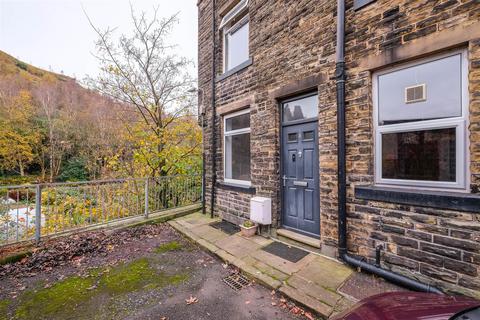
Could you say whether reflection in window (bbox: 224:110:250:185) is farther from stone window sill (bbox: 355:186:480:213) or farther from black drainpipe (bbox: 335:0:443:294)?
stone window sill (bbox: 355:186:480:213)

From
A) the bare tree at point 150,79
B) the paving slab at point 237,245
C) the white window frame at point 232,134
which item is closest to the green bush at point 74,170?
the bare tree at point 150,79

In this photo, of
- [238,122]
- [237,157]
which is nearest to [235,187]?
[237,157]

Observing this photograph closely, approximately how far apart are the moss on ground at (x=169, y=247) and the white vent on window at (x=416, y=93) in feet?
14.7

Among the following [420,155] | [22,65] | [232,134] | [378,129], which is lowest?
[420,155]

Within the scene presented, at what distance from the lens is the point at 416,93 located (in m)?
2.53

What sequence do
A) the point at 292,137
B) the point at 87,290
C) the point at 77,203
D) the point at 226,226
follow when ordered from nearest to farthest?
the point at 87,290 < the point at 292,137 < the point at 77,203 < the point at 226,226

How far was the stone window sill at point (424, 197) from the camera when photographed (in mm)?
2072

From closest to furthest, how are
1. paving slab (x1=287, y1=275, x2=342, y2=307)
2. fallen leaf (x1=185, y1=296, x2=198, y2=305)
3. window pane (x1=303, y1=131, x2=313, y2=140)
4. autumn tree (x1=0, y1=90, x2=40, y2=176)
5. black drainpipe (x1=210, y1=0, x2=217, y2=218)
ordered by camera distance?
paving slab (x1=287, y1=275, x2=342, y2=307) → fallen leaf (x1=185, y1=296, x2=198, y2=305) → window pane (x1=303, y1=131, x2=313, y2=140) → black drainpipe (x1=210, y1=0, x2=217, y2=218) → autumn tree (x1=0, y1=90, x2=40, y2=176)

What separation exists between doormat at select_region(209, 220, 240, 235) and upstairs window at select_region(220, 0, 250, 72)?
4.21 meters

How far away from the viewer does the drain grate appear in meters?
2.77

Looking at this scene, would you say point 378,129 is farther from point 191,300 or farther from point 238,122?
point 191,300

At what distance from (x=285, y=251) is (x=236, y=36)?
5480 millimetres

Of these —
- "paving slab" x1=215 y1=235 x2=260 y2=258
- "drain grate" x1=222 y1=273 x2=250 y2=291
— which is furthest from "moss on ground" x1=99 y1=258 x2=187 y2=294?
"paving slab" x1=215 y1=235 x2=260 y2=258

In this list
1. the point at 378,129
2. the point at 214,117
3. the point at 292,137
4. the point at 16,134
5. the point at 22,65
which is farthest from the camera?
the point at 22,65
